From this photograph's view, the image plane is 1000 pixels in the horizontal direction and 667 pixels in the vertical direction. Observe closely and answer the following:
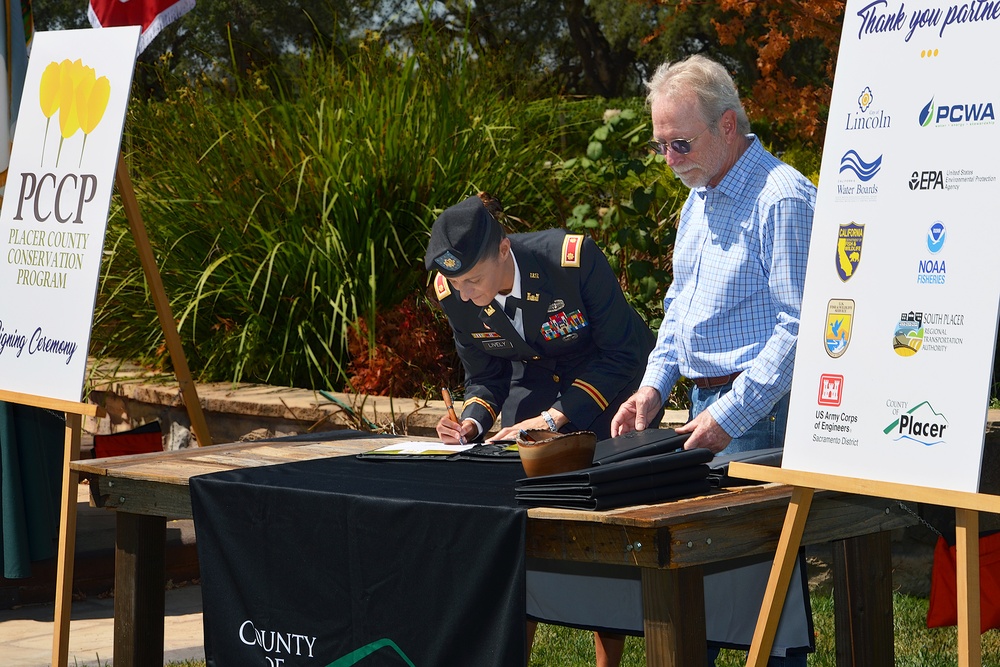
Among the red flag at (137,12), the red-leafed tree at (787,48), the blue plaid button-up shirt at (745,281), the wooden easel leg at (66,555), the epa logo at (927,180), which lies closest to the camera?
the epa logo at (927,180)

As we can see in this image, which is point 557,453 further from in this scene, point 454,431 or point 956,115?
point 956,115

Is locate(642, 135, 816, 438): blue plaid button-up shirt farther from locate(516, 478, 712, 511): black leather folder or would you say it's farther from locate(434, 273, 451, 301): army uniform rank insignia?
locate(434, 273, 451, 301): army uniform rank insignia

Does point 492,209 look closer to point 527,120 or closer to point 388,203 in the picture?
point 388,203

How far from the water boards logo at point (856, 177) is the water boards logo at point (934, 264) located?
182 mm

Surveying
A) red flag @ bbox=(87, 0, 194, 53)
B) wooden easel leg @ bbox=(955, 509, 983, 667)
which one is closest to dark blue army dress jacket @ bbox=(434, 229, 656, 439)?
wooden easel leg @ bbox=(955, 509, 983, 667)

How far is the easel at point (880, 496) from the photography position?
2.42m

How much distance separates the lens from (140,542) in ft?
11.9

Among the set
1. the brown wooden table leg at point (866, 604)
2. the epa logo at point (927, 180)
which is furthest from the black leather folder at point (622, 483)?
the epa logo at point (927, 180)

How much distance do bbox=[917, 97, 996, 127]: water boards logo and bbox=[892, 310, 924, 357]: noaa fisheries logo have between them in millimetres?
375

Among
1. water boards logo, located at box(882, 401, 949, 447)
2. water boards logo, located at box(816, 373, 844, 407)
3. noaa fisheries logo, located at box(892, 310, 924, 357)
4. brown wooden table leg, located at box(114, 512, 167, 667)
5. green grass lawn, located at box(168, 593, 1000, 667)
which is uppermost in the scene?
noaa fisheries logo, located at box(892, 310, 924, 357)

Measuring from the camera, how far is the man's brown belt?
3.24 meters

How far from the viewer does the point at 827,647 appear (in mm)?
4574

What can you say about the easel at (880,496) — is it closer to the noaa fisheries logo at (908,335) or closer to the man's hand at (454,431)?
the noaa fisheries logo at (908,335)

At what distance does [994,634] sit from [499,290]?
2.28 m
